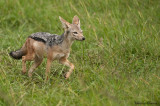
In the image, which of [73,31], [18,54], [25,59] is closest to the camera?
[73,31]

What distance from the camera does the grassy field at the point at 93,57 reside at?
5256mm

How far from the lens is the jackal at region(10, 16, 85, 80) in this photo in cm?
647

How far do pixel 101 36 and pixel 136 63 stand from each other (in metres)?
1.62

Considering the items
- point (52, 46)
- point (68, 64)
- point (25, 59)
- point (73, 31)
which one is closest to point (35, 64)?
point (25, 59)

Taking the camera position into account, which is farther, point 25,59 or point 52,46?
point 25,59

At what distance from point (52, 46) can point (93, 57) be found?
1.05 meters

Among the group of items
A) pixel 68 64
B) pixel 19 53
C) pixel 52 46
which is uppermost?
pixel 52 46

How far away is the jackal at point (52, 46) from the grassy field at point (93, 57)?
0.83 ft

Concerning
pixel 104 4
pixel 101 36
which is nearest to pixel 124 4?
pixel 104 4

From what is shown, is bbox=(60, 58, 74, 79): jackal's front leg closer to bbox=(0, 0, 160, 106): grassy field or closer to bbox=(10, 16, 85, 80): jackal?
bbox=(10, 16, 85, 80): jackal

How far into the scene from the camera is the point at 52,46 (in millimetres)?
6539

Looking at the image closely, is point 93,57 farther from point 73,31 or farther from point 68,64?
point 73,31

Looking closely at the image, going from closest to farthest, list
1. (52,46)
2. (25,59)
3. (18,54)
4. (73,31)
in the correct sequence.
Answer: (73,31), (52,46), (25,59), (18,54)

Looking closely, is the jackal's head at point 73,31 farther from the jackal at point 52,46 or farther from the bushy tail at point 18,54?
the bushy tail at point 18,54
